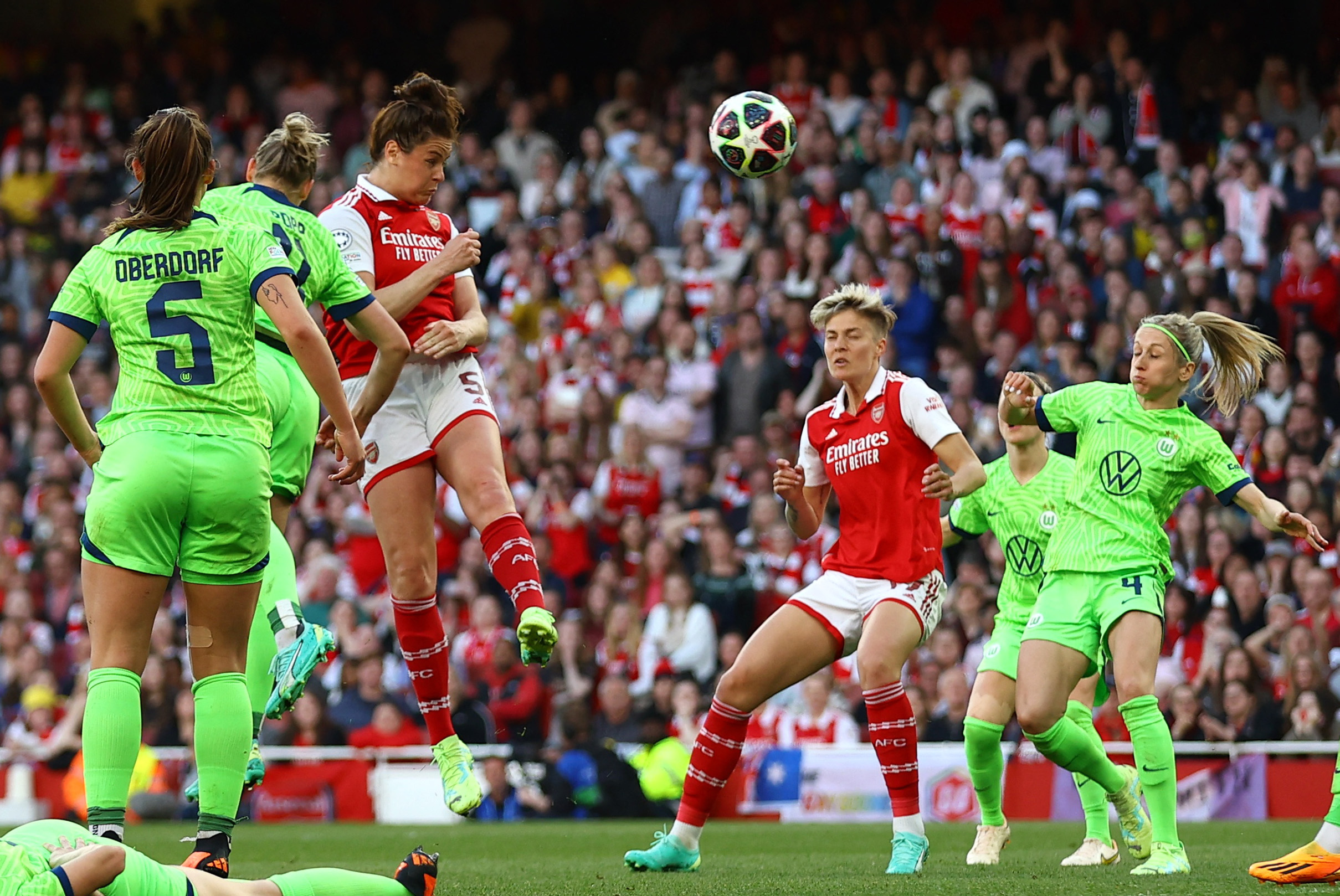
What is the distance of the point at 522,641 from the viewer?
6.36 meters

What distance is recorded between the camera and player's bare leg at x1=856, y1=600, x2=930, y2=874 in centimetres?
729

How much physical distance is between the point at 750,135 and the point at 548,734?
20.1 ft

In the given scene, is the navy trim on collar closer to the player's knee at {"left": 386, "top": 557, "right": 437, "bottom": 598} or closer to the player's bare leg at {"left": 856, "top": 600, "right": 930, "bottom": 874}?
the player's knee at {"left": 386, "top": 557, "right": 437, "bottom": 598}

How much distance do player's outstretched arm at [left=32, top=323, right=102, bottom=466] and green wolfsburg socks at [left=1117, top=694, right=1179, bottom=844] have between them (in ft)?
13.9

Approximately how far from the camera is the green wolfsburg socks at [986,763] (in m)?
7.97

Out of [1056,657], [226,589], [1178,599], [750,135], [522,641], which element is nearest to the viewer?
[226,589]

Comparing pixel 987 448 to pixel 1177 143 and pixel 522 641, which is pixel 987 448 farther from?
pixel 522 641

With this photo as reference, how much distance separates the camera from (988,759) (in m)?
8.02

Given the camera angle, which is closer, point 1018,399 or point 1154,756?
point 1154,756

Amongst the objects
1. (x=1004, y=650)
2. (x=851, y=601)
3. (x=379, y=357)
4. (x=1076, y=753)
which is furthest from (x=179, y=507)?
(x=1004, y=650)

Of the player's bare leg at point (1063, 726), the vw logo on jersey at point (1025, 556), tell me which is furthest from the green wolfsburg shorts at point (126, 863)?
the vw logo on jersey at point (1025, 556)

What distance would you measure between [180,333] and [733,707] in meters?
3.06

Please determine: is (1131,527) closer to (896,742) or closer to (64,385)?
(896,742)

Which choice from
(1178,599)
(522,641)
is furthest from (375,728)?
(522,641)
